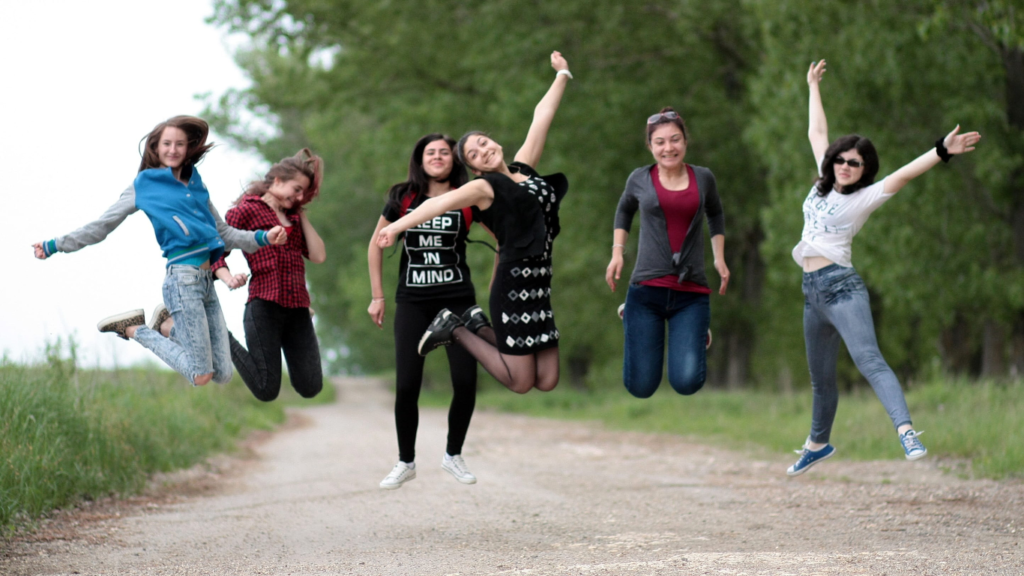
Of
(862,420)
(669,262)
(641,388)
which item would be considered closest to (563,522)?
(641,388)

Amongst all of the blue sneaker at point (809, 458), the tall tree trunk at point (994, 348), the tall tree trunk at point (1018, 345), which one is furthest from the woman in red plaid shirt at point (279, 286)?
the tall tree trunk at point (994, 348)

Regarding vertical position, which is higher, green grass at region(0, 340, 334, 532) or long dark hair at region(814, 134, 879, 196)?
long dark hair at region(814, 134, 879, 196)

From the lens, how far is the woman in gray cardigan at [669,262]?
7.21 metres

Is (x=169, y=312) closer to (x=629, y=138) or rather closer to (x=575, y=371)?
(x=629, y=138)

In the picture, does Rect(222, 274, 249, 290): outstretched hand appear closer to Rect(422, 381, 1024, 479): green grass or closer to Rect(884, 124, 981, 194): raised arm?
Rect(884, 124, 981, 194): raised arm

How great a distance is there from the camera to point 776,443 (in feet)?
49.8

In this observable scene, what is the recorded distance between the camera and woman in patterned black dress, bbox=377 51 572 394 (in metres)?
6.77

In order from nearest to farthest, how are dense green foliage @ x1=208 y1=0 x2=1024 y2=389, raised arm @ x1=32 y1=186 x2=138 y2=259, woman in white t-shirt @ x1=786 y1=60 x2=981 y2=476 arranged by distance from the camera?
1. raised arm @ x1=32 y1=186 x2=138 y2=259
2. woman in white t-shirt @ x1=786 y1=60 x2=981 y2=476
3. dense green foliage @ x1=208 y1=0 x2=1024 y2=389

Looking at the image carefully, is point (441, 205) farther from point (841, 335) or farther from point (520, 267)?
point (841, 335)

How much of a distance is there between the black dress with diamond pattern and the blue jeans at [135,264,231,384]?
1898 millimetres

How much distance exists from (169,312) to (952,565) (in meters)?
5.20

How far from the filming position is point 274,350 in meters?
7.12

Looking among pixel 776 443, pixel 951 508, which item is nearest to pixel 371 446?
pixel 776 443

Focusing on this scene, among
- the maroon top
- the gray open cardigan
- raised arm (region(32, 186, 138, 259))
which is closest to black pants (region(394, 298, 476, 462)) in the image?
the gray open cardigan
